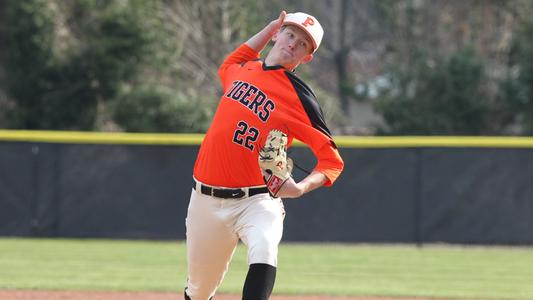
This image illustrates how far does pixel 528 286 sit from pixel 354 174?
4.48 meters

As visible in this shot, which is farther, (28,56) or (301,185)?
(28,56)

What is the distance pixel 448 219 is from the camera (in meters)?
14.0

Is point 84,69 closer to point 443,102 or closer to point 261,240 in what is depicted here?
point 443,102

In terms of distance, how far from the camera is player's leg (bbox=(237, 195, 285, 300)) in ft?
15.6

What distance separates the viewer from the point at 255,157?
4.98 m

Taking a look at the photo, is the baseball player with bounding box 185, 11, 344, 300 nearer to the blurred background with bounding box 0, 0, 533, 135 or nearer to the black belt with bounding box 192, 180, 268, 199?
the black belt with bounding box 192, 180, 268, 199

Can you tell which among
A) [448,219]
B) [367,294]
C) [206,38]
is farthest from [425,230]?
[206,38]

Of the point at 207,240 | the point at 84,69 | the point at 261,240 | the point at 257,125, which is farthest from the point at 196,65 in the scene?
the point at 261,240

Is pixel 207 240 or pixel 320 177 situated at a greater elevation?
pixel 320 177

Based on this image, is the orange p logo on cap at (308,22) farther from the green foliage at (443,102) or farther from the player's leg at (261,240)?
the green foliage at (443,102)

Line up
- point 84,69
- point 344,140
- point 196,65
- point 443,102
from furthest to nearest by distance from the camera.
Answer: point 196,65 → point 443,102 → point 84,69 → point 344,140

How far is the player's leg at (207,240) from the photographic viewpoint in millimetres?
5062

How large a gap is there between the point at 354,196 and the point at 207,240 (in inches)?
357

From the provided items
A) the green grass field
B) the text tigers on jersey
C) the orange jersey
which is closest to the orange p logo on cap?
the orange jersey
